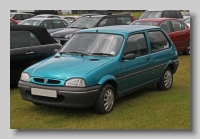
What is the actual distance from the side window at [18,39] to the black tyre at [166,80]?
337cm

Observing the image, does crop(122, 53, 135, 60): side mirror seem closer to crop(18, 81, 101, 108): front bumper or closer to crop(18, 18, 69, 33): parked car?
crop(18, 81, 101, 108): front bumper

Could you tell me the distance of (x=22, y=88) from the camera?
603 cm

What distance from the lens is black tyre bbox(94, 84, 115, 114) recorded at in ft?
19.1

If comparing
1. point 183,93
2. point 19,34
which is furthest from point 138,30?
point 19,34

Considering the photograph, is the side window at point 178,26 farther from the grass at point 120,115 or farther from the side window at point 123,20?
the grass at point 120,115

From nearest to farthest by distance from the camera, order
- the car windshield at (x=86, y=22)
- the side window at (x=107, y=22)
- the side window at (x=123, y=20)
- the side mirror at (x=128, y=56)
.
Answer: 1. the side mirror at (x=128, y=56)
2. the car windshield at (x=86, y=22)
3. the side window at (x=107, y=22)
4. the side window at (x=123, y=20)

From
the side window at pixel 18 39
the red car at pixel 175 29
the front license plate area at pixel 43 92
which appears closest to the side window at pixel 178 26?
the red car at pixel 175 29

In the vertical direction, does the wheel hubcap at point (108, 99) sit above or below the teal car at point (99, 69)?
below

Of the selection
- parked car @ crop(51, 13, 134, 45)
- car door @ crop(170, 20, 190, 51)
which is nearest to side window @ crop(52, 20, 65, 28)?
parked car @ crop(51, 13, 134, 45)

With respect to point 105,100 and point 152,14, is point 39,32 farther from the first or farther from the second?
point 152,14

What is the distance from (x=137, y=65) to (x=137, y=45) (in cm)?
46

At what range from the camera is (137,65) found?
22.2 feet

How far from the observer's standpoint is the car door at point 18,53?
25.4 feet

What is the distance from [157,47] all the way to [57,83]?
9.70 feet
